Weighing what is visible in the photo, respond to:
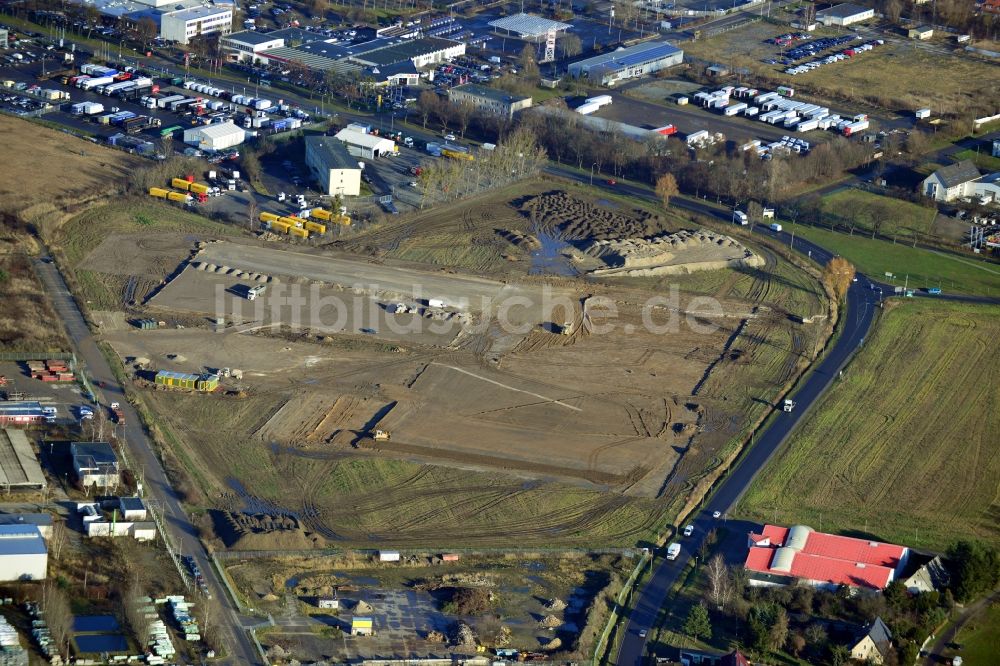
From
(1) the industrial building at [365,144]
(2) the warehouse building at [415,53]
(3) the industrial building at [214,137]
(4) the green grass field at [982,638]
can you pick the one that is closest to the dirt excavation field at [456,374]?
(1) the industrial building at [365,144]

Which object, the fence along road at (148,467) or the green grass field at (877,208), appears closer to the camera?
the fence along road at (148,467)

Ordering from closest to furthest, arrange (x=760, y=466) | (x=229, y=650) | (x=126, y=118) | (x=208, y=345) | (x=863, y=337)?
(x=229, y=650) < (x=760, y=466) < (x=208, y=345) < (x=863, y=337) < (x=126, y=118)

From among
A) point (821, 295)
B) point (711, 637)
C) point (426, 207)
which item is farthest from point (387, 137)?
point (711, 637)

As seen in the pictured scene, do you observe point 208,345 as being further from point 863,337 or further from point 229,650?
point 863,337

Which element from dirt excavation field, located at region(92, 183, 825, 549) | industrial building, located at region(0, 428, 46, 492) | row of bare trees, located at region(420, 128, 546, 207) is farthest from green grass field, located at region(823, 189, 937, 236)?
industrial building, located at region(0, 428, 46, 492)

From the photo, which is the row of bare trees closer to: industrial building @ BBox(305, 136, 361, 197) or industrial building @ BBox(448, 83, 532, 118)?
industrial building @ BBox(305, 136, 361, 197)

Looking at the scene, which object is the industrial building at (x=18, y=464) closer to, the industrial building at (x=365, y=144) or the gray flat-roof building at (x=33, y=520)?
the gray flat-roof building at (x=33, y=520)

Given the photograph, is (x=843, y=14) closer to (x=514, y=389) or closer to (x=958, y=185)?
(x=958, y=185)
